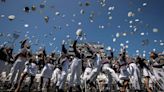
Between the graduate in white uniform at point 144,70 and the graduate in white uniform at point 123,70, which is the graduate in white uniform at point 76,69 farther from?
the graduate in white uniform at point 144,70

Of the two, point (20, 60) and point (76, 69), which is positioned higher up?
point (20, 60)

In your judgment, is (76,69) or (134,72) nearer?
(76,69)

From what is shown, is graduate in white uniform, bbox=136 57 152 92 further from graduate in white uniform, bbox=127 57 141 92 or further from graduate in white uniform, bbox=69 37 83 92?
graduate in white uniform, bbox=69 37 83 92

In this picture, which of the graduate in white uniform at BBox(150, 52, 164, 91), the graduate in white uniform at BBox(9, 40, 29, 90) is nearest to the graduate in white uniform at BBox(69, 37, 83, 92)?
the graduate in white uniform at BBox(9, 40, 29, 90)

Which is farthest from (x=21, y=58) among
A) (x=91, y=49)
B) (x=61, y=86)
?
(x=91, y=49)

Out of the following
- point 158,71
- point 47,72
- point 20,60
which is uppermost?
point 20,60

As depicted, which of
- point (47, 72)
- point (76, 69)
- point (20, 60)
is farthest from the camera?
point (47, 72)

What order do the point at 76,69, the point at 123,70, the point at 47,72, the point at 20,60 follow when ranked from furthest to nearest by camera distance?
the point at 47,72 → the point at 123,70 → the point at 20,60 → the point at 76,69

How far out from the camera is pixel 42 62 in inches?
637

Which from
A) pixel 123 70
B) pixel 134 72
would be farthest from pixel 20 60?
pixel 134 72

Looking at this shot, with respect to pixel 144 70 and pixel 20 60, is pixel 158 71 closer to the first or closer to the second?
pixel 144 70

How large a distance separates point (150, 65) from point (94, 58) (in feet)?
10.3

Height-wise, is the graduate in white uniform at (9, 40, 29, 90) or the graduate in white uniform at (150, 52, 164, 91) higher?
the graduate in white uniform at (9, 40, 29, 90)

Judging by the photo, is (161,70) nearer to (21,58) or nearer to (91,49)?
(91,49)
